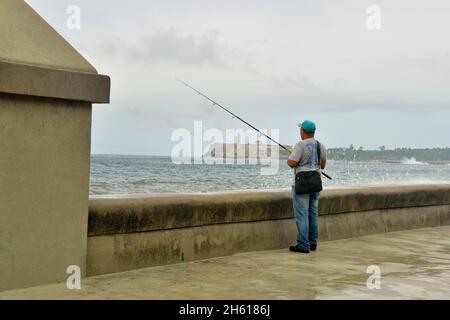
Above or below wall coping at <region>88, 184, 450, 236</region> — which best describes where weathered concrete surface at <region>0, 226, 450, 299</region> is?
below

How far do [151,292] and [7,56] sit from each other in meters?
2.21

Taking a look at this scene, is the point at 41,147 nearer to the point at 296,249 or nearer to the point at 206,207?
the point at 206,207

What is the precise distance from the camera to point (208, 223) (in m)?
6.83

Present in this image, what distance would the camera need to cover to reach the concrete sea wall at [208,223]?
5.91 metres

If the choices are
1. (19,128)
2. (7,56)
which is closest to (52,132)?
(19,128)

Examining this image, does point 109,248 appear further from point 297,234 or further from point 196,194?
point 297,234

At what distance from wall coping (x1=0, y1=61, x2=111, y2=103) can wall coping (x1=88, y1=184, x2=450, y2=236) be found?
1.01 m

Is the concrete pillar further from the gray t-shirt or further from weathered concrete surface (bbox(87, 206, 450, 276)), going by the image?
the gray t-shirt

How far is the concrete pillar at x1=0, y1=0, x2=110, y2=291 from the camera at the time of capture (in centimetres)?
506

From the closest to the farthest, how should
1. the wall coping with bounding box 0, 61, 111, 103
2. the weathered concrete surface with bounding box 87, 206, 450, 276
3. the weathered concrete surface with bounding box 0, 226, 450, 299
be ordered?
1. the wall coping with bounding box 0, 61, 111, 103
2. the weathered concrete surface with bounding box 0, 226, 450, 299
3. the weathered concrete surface with bounding box 87, 206, 450, 276

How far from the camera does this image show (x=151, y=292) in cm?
516

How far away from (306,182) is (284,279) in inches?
67.2

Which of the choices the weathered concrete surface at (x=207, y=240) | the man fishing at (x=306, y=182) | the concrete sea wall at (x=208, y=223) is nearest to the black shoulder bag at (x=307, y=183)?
the man fishing at (x=306, y=182)

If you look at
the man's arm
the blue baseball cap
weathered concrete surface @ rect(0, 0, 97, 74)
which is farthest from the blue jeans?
weathered concrete surface @ rect(0, 0, 97, 74)
